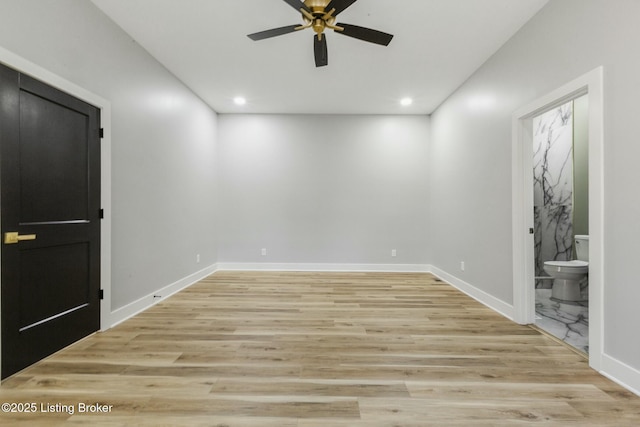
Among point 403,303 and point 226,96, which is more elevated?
point 226,96

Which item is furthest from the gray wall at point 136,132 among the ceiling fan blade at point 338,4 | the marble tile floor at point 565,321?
the marble tile floor at point 565,321

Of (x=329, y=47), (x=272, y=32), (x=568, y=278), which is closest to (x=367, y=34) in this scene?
(x=272, y=32)

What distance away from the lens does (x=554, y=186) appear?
4.42 m

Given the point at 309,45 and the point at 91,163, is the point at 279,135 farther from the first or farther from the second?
the point at 91,163

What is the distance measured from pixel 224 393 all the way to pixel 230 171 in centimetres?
417

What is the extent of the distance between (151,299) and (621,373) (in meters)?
4.09

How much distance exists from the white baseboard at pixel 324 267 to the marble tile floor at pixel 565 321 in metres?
1.91

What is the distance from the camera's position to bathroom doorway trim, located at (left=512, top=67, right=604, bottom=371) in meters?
1.94

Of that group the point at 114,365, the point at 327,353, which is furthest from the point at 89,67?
the point at 327,353

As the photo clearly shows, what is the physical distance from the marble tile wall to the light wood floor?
6.97ft

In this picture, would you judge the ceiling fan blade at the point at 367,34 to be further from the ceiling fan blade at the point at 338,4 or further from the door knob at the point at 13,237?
the door knob at the point at 13,237

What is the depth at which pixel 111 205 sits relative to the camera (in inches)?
106

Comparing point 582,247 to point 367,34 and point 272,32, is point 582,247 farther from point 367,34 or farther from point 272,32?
point 272,32

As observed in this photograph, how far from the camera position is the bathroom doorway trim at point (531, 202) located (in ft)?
6.38
